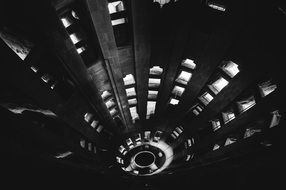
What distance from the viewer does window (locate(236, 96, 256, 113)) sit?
527 inches

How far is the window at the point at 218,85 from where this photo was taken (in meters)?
14.1

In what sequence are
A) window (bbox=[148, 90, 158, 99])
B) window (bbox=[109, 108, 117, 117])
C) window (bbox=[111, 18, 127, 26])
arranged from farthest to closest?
window (bbox=[109, 108, 117, 117]) < window (bbox=[148, 90, 158, 99]) < window (bbox=[111, 18, 127, 26])

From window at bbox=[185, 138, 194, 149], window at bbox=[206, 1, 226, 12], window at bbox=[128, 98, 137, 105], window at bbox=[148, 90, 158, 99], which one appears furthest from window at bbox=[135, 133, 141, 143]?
window at bbox=[206, 1, 226, 12]

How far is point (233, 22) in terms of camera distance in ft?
32.3

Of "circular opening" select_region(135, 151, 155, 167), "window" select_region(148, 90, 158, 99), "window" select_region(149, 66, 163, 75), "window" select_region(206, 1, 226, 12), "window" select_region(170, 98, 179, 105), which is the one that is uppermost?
"window" select_region(149, 66, 163, 75)

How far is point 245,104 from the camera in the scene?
14008 millimetres

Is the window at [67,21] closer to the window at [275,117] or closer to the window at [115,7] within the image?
the window at [115,7]

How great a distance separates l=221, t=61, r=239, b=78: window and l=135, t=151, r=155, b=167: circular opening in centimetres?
2055

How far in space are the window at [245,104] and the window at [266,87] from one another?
54.2 inches

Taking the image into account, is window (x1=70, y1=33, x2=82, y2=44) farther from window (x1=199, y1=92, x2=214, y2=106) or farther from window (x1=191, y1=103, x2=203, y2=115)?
window (x1=191, y1=103, x2=203, y2=115)

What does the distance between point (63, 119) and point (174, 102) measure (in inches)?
507

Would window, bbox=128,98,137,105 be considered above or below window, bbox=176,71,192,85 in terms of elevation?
above

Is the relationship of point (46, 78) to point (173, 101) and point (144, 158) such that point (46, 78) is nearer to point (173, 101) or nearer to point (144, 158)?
point (173, 101)

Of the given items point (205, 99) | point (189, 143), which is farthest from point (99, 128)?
point (205, 99)
